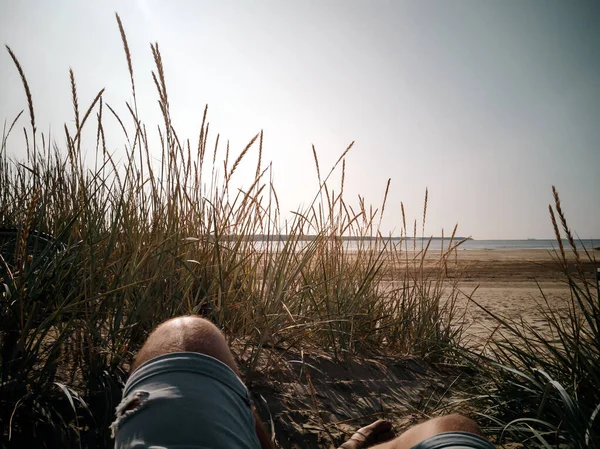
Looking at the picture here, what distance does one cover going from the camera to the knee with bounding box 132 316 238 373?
751 mm

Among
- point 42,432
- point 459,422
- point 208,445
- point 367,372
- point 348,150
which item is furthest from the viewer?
point 348,150

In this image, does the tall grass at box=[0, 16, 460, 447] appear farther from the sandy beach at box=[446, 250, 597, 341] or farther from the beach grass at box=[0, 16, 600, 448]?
the sandy beach at box=[446, 250, 597, 341]

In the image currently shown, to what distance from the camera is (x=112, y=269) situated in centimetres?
151

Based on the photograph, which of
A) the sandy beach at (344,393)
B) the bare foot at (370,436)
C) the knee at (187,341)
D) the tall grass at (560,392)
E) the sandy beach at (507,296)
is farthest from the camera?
the sandy beach at (507,296)

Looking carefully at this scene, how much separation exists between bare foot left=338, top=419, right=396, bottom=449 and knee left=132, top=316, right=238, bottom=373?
67 cm

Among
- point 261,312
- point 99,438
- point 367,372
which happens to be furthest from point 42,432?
point 367,372

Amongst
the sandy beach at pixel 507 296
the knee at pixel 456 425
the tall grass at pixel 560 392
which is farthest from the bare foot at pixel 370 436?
the sandy beach at pixel 507 296

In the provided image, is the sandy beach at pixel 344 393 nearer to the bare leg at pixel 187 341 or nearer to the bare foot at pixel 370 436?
the bare foot at pixel 370 436

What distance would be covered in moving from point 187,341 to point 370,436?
35.0 inches

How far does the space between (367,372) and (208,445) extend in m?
1.53

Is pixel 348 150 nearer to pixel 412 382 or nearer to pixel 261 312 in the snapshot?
pixel 261 312

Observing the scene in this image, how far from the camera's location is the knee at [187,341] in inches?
29.6

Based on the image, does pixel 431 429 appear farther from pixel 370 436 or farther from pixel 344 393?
pixel 344 393

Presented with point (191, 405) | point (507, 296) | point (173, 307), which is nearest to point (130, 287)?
point (173, 307)
